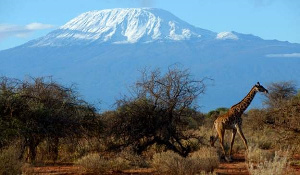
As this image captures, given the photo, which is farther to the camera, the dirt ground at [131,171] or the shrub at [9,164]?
the dirt ground at [131,171]

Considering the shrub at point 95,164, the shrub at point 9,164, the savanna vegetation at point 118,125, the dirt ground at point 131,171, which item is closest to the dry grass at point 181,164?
the savanna vegetation at point 118,125

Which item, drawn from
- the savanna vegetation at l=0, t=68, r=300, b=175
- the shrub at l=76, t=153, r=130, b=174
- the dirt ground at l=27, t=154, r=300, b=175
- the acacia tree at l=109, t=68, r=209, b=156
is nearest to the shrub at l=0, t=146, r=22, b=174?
the dirt ground at l=27, t=154, r=300, b=175

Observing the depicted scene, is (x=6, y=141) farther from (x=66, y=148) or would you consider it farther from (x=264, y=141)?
(x=264, y=141)

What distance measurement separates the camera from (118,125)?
1817 cm

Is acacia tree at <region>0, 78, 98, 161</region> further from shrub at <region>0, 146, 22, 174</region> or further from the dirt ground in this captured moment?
shrub at <region>0, 146, 22, 174</region>

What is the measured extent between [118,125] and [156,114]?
1205mm

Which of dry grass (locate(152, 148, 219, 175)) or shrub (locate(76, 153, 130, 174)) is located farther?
shrub (locate(76, 153, 130, 174))

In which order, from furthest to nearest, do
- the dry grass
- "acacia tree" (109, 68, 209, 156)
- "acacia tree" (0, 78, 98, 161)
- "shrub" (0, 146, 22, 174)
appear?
"acacia tree" (109, 68, 209, 156)
"acacia tree" (0, 78, 98, 161)
the dry grass
"shrub" (0, 146, 22, 174)

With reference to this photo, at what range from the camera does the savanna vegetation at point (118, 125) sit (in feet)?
51.9

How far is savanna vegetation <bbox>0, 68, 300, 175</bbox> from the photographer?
622 inches

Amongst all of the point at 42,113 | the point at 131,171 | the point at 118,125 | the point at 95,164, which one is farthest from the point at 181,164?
the point at 118,125

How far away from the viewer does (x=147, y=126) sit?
1830cm

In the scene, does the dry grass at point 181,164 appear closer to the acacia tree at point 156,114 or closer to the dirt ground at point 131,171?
the dirt ground at point 131,171

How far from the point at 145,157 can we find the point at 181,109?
1.84 meters
